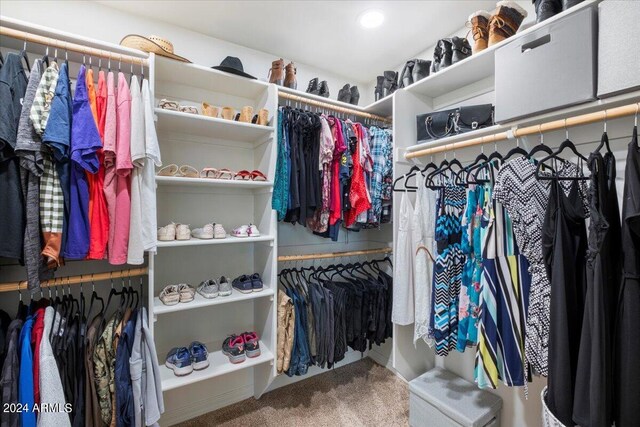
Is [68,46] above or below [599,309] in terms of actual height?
above

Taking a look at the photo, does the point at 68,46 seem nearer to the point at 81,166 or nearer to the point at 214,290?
the point at 81,166

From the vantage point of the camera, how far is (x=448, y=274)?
1.38 m

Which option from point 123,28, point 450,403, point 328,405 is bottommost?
point 328,405

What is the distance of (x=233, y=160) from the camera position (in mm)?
1985

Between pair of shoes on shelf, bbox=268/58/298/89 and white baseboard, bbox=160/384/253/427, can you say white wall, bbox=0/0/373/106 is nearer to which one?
pair of shoes on shelf, bbox=268/58/298/89

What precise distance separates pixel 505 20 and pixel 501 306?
1373 millimetres

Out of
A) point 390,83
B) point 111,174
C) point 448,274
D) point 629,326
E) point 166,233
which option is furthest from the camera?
point 390,83

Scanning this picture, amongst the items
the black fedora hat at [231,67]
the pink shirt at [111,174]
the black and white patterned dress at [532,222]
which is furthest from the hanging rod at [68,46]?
the black and white patterned dress at [532,222]

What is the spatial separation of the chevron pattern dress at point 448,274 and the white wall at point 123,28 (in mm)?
1598

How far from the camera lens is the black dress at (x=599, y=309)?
76 centimetres

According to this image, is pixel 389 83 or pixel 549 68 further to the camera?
pixel 389 83

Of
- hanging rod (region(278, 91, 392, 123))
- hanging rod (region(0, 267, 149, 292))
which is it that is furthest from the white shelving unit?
hanging rod (region(0, 267, 149, 292))

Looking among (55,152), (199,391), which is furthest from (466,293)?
(55,152)

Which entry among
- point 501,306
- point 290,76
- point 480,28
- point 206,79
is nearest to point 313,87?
point 290,76
